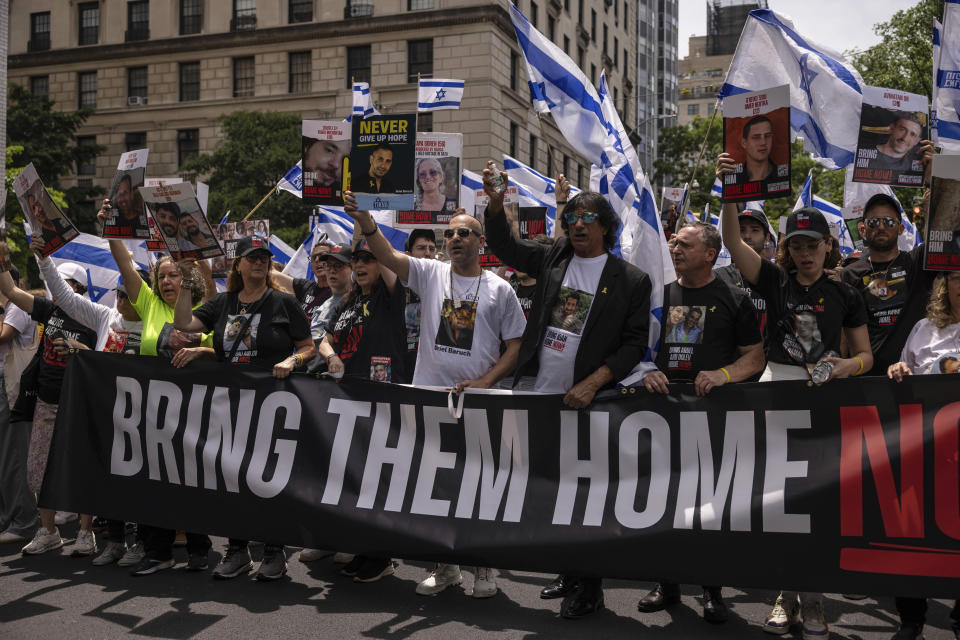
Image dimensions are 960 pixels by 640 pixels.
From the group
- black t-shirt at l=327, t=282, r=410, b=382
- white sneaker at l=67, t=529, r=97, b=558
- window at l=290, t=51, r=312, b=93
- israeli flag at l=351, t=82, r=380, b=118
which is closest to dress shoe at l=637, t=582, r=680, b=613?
black t-shirt at l=327, t=282, r=410, b=382

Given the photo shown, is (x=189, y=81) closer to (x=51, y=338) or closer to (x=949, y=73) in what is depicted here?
(x=51, y=338)

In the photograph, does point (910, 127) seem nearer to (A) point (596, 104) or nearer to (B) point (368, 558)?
(A) point (596, 104)

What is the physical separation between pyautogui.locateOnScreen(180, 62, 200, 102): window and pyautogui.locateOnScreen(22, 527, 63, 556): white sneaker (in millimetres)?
35647

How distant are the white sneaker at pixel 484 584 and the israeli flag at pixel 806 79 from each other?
347cm

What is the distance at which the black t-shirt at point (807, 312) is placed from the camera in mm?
4828

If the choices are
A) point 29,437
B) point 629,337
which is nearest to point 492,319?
point 629,337

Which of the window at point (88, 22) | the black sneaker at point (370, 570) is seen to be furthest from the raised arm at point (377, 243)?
the window at point (88, 22)

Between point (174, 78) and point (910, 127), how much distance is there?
37.9m

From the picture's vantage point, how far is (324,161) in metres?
5.68

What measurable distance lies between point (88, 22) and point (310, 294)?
132 ft

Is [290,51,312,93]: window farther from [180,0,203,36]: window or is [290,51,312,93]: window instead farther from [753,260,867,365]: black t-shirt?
[753,260,867,365]: black t-shirt

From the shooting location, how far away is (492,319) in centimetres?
535

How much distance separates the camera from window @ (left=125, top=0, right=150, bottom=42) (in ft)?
131

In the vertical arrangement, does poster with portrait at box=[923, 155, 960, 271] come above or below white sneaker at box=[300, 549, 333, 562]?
above
